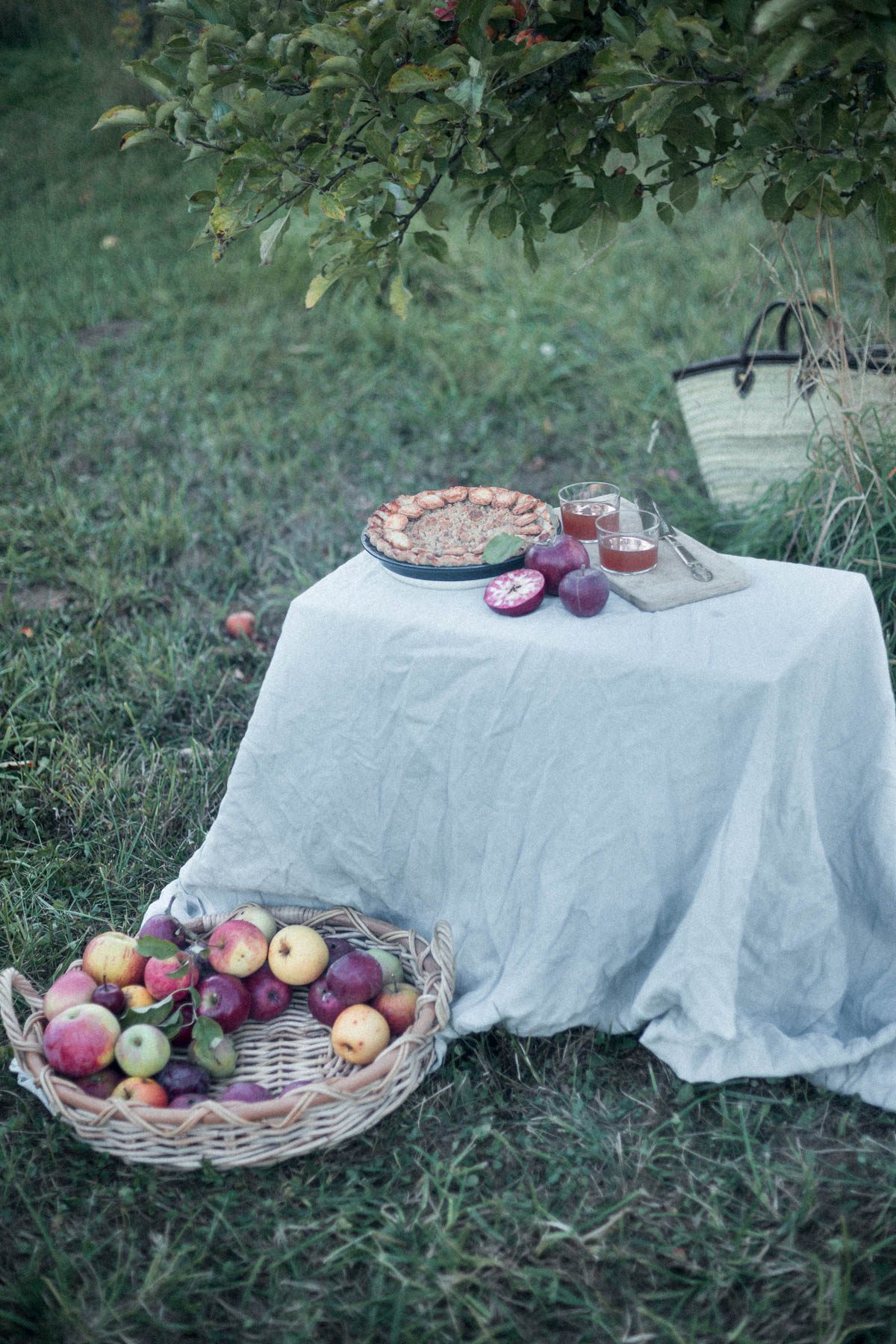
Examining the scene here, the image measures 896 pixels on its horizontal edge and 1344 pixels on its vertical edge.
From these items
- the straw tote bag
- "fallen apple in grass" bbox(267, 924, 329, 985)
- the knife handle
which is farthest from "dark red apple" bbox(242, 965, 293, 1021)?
the straw tote bag

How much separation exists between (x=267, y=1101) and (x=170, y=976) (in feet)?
1.05

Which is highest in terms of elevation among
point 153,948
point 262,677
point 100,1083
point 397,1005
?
point 153,948

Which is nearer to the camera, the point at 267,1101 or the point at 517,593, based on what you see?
the point at 267,1101

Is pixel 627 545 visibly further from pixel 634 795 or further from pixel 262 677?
pixel 262 677

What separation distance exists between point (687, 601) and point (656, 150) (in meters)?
6.32

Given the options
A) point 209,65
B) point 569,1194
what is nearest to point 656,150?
point 209,65

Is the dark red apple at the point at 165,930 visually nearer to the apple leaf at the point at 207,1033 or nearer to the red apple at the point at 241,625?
the apple leaf at the point at 207,1033

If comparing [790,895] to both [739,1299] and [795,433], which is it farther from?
[795,433]

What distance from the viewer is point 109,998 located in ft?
5.95

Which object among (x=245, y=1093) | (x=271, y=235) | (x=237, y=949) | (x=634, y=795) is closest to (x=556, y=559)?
(x=634, y=795)

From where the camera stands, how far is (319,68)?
61.2 inches

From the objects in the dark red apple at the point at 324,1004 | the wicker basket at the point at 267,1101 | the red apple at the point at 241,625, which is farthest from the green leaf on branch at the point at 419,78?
the red apple at the point at 241,625

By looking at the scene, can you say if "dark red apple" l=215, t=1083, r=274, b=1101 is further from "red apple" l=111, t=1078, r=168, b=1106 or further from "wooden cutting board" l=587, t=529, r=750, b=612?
"wooden cutting board" l=587, t=529, r=750, b=612

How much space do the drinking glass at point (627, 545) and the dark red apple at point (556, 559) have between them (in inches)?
2.4
